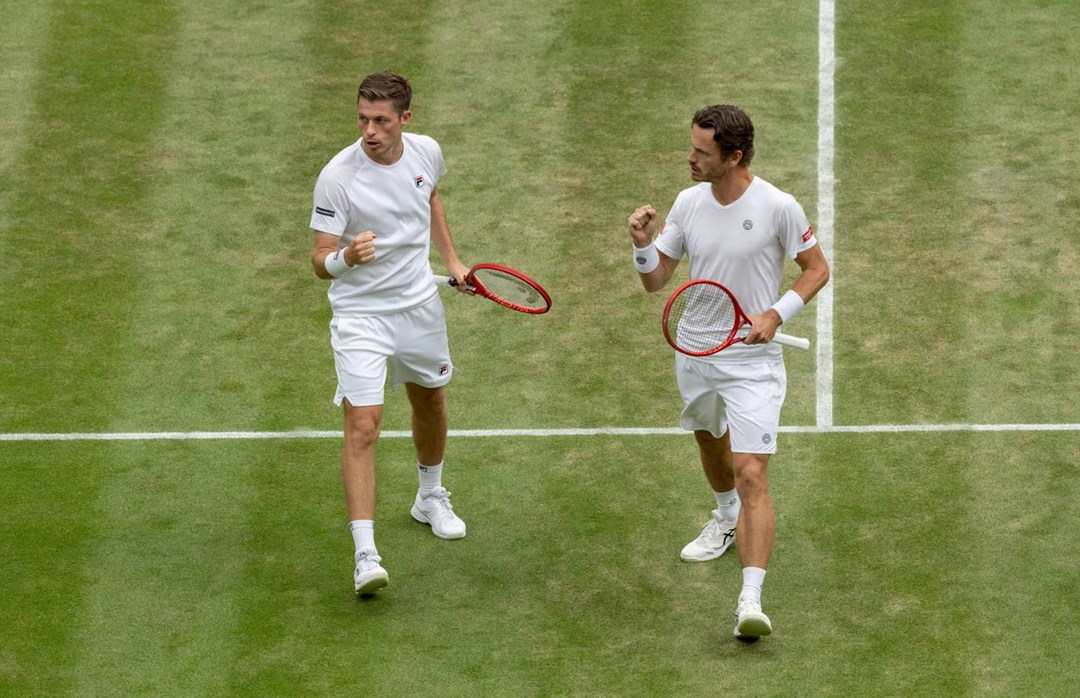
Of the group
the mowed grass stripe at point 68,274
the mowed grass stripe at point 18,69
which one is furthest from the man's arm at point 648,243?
the mowed grass stripe at point 18,69

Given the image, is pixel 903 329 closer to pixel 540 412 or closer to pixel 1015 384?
pixel 1015 384

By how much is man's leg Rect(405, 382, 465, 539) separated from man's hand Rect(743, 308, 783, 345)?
6.69 feet

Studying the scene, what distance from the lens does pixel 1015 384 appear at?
1133cm

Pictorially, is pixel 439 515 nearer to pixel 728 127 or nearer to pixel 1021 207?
pixel 728 127

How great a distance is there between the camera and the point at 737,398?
9.09 m

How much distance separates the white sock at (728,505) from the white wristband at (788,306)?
53.5 inches

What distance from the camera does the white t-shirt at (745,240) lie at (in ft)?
29.3

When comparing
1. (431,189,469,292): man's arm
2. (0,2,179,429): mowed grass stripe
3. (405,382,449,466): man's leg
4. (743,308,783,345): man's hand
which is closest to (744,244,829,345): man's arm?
(743,308,783,345): man's hand

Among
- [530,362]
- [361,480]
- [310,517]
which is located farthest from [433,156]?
[530,362]

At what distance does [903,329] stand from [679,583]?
3304 millimetres

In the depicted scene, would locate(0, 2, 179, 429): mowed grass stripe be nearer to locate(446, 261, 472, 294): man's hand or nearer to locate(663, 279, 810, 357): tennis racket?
locate(446, 261, 472, 294): man's hand

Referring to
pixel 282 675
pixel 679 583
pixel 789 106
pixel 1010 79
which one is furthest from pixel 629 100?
pixel 282 675

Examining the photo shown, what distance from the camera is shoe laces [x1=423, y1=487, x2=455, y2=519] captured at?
33.3 ft

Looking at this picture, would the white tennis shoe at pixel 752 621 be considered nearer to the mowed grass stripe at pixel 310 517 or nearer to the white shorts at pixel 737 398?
the white shorts at pixel 737 398
